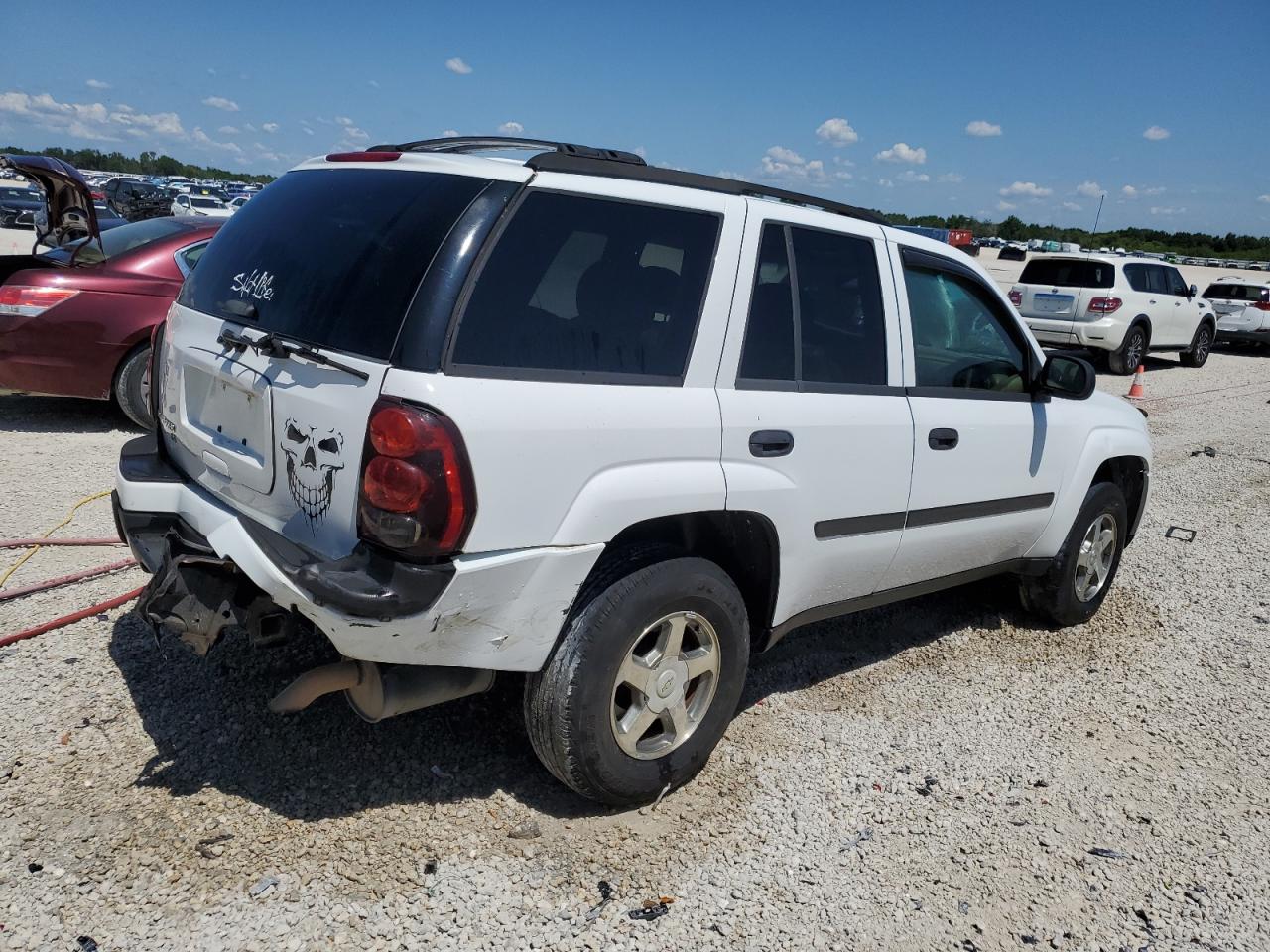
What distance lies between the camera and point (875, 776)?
3416mm

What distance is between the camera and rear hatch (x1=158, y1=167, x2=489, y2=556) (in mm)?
2521

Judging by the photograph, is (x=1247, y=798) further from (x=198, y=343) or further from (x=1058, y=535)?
(x=198, y=343)

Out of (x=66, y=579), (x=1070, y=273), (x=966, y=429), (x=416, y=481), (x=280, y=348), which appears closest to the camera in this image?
(x=416, y=481)

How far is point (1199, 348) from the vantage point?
17.7 meters

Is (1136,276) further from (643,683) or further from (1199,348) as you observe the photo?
(643,683)

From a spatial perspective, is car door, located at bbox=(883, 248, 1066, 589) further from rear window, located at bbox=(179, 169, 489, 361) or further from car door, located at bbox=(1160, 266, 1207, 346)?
car door, located at bbox=(1160, 266, 1207, 346)

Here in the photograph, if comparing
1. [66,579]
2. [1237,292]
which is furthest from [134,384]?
[1237,292]

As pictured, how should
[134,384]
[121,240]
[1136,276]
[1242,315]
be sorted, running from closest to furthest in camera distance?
[134,384] → [121,240] → [1136,276] → [1242,315]

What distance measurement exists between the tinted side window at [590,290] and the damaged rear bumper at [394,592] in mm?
559

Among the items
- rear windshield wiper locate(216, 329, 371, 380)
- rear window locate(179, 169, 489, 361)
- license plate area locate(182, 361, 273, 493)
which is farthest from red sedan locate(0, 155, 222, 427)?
rear windshield wiper locate(216, 329, 371, 380)

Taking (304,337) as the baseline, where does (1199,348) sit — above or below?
below

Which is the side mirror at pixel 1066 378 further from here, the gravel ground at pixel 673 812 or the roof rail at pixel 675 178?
the gravel ground at pixel 673 812

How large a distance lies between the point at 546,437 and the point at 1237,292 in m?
23.2

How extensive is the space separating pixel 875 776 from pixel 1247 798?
1.39 meters
